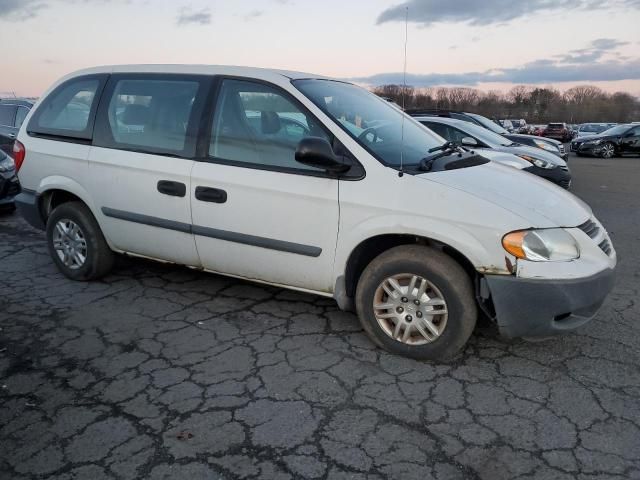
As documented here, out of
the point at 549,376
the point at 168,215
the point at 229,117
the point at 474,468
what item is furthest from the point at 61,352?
the point at 549,376

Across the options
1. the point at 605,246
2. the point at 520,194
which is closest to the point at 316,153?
the point at 520,194

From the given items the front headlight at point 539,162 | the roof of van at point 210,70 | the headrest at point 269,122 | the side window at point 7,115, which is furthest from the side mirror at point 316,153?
the side window at point 7,115

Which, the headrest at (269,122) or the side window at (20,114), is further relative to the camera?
the side window at (20,114)

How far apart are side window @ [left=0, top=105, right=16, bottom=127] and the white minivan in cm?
737

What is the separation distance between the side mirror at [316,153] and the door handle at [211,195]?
0.72 m

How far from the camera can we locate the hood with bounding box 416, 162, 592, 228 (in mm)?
2959

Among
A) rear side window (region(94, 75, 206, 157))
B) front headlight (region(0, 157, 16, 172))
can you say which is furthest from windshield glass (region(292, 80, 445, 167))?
front headlight (region(0, 157, 16, 172))

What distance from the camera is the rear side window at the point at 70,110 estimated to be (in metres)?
4.27

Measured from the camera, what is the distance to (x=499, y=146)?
29.3ft

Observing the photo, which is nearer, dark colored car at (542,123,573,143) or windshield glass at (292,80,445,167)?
windshield glass at (292,80,445,167)

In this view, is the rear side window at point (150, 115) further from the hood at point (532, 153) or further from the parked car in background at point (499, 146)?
the hood at point (532, 153)

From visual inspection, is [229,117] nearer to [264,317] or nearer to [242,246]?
[242,246]

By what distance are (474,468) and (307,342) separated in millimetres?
1461

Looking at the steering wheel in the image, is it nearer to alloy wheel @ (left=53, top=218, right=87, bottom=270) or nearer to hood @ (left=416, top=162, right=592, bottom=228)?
hood @ (left=416, top=162, right=592, bottom=228)
